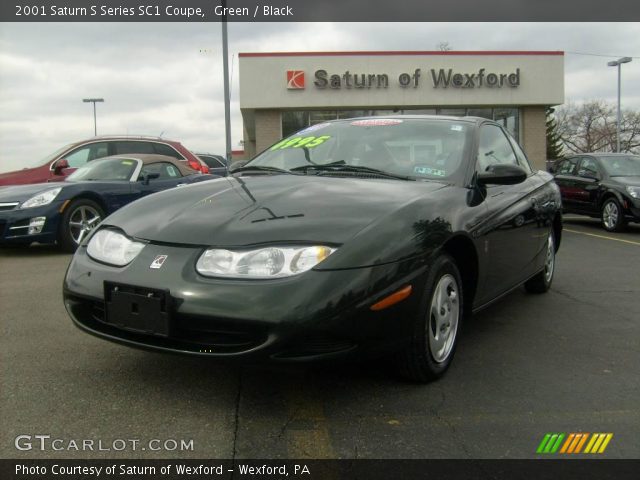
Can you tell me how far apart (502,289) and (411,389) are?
1.25m

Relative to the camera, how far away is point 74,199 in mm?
7344

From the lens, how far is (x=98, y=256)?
2797 mm

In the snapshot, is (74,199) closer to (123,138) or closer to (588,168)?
(123,138)

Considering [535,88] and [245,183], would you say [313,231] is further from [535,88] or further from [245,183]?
[535,88]

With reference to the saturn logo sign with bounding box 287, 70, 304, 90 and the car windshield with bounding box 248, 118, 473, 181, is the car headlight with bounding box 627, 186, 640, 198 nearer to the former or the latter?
the car windshield with bounding box 248, 118, 473, 181

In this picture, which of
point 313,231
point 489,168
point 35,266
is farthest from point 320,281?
point 35,266

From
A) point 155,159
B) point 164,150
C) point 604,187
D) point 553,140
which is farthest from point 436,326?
point 553,140

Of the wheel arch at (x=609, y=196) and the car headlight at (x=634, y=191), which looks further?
the wheel arch at (x=609, y=196)

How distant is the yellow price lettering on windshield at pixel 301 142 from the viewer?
12.9ft

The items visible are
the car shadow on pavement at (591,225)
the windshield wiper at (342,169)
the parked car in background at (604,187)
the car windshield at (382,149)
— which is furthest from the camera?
the car shadow on pavement at (591,225)

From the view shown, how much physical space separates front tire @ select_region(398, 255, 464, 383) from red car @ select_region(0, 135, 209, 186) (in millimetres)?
7413

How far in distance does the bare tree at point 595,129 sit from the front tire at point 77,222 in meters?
55.7

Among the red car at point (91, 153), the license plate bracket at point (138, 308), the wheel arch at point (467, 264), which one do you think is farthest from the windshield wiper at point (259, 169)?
the red car at point (91, 153)

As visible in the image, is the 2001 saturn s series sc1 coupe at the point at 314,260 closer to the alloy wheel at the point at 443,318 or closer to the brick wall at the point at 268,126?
the alloy wheel at the point at 443,318
